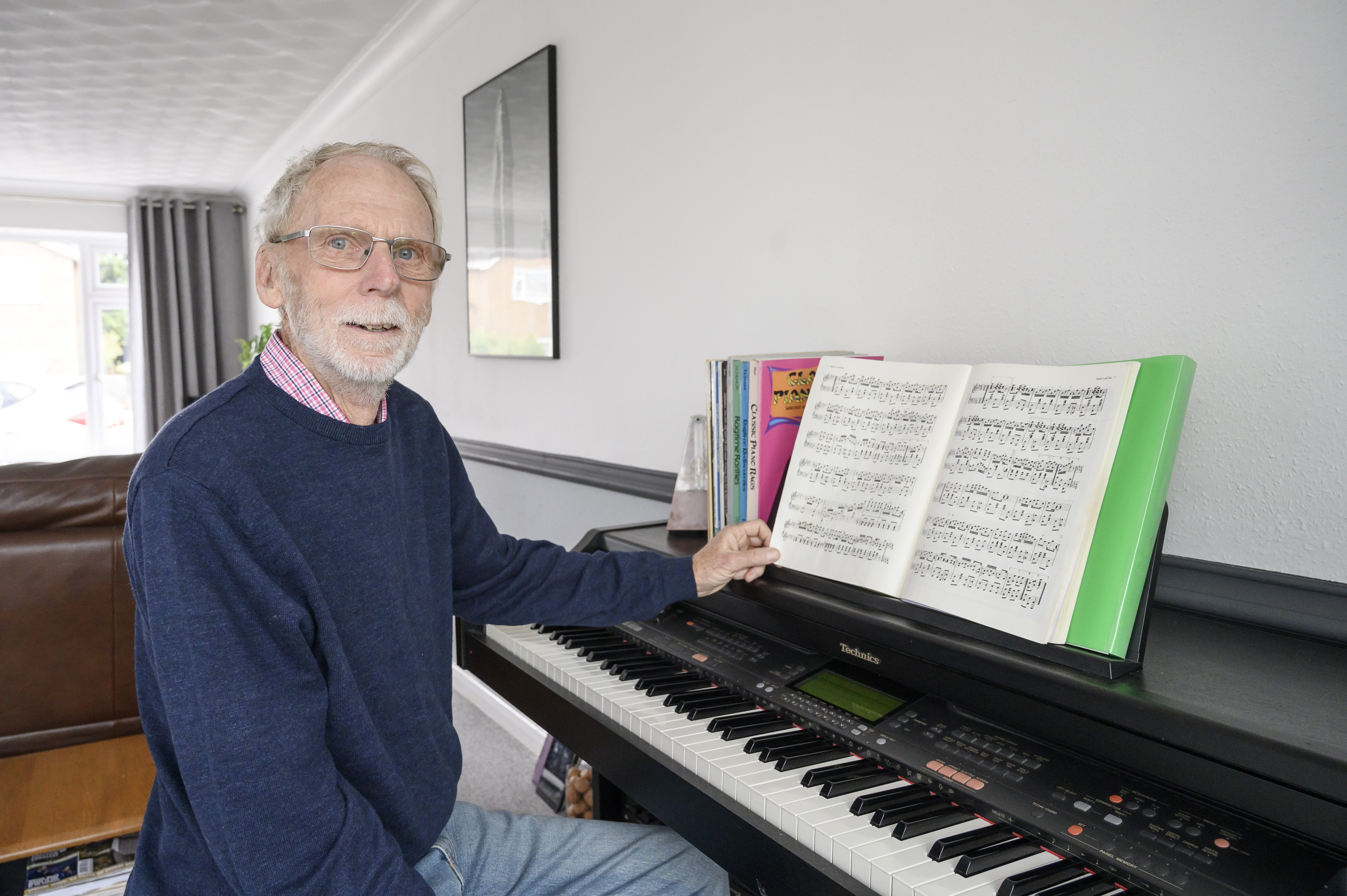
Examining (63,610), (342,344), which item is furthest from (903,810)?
(63,610)

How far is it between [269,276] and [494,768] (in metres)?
1.97

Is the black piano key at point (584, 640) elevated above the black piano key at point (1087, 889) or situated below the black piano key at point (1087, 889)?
below

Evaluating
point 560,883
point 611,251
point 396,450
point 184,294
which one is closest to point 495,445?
point 611,251

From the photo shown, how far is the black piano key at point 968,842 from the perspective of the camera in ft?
2.63

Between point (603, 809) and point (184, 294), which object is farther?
point (184, 294)

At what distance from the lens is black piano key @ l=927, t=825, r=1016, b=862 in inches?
31.6

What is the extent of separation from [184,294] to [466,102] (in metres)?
4.87

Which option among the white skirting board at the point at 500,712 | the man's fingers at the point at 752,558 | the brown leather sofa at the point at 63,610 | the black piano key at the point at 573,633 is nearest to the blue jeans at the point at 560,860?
the black piano key at the point at 573,633

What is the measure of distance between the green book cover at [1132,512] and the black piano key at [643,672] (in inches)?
24.4

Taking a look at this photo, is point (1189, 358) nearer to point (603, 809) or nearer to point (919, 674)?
point (919, 674)

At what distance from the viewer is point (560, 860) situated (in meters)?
1.23

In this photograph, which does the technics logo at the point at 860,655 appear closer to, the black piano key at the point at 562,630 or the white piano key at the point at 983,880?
the white piano key at the point at 983,880

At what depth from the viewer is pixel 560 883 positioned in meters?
1.21

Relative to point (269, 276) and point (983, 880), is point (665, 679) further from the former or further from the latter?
point (269, 276)
